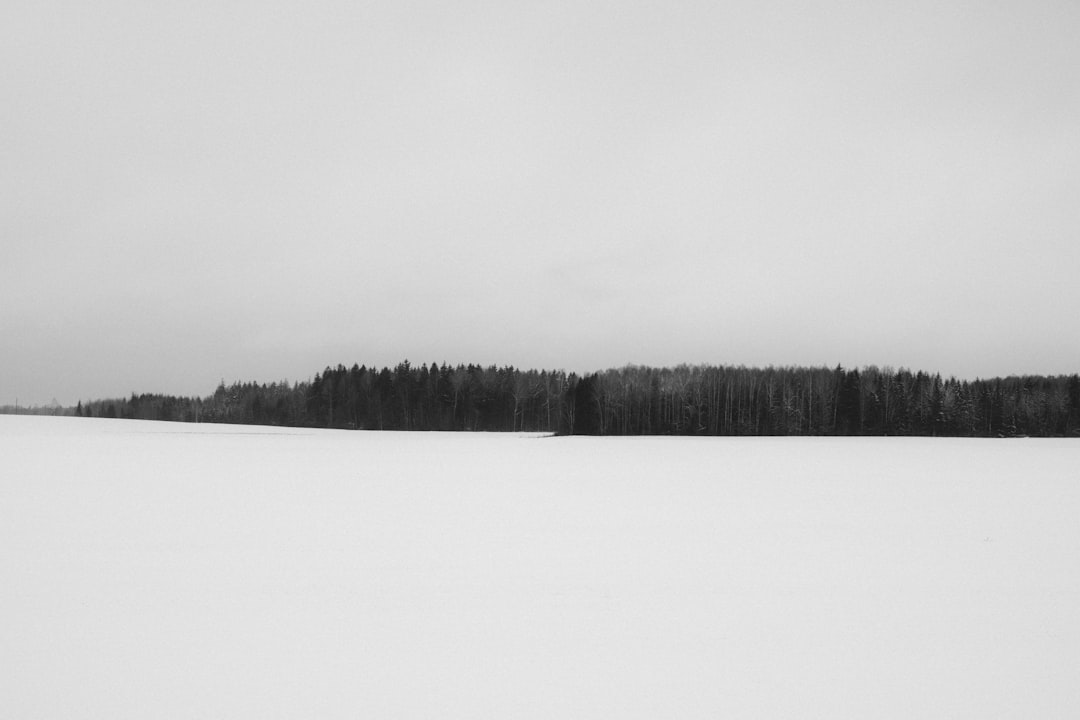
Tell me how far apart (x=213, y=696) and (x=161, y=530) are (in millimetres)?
7013

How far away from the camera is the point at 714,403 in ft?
268

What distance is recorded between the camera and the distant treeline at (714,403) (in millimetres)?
80375

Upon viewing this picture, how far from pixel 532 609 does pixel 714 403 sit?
78095 mm

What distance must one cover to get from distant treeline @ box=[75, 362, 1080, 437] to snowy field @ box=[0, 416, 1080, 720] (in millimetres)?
67869

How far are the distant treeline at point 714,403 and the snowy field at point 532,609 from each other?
223 ft

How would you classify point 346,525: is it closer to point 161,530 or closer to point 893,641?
point 161,530

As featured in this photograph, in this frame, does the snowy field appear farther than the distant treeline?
No

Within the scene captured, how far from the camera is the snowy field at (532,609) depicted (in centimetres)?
500

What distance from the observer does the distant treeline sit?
264 ft

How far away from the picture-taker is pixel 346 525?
453 inches

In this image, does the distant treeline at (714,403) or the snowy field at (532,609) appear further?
the distant treeline at (714,403)

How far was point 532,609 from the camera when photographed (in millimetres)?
6891

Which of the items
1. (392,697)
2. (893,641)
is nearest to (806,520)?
(893,641)

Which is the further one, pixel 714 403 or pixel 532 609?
pixel 714 403
